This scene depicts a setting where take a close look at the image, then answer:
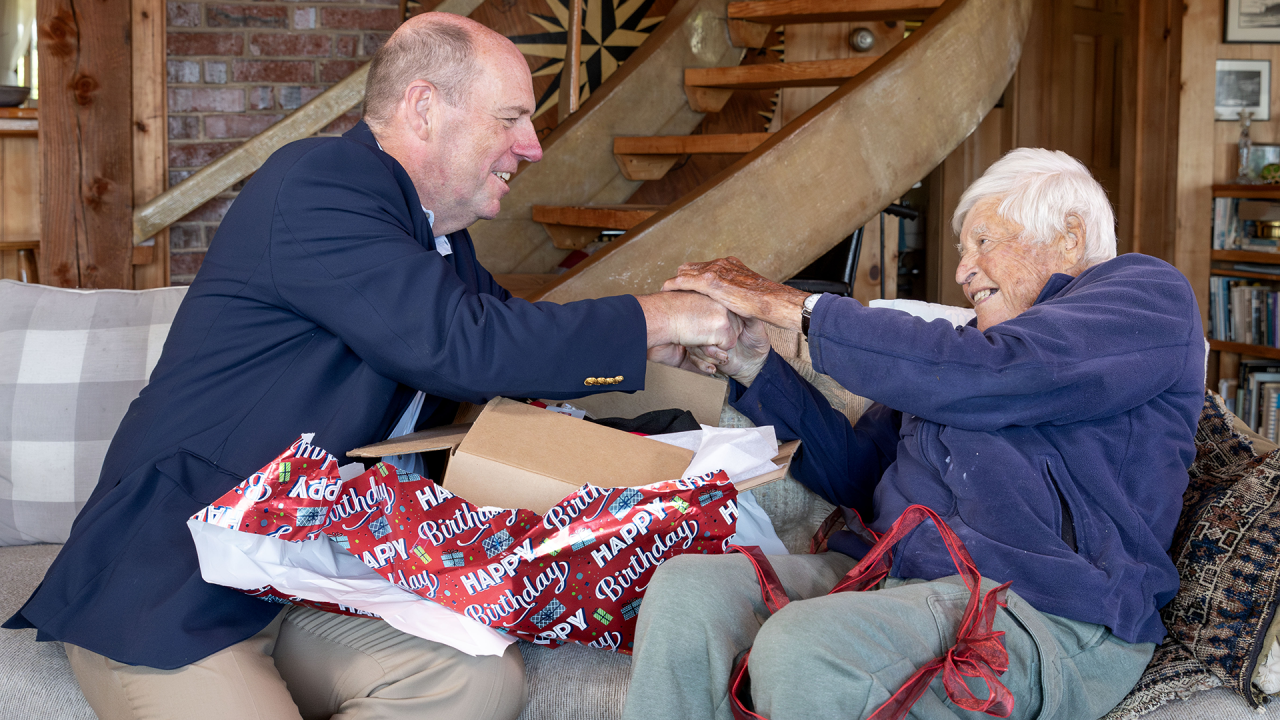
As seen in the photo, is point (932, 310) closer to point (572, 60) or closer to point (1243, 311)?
point (572, 60)

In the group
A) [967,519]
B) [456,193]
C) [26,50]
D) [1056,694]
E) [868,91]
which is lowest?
[1056,694]

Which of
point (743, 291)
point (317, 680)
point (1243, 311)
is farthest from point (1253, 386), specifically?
point (317, 680)

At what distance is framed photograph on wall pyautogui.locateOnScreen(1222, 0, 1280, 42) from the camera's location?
162 inches

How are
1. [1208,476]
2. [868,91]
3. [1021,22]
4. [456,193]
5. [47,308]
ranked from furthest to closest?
[1021,22]
[868,91]
[47,308]
[456,193]
[1208,476]

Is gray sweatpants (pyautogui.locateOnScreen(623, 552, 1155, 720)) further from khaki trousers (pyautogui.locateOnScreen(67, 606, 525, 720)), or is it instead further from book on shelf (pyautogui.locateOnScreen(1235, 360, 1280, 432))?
book on shelf (pyautogui.locateOnScreen(1235, 360, 1280, 432))

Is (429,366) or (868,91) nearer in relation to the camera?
(429,366)

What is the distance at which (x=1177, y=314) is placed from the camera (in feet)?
4.29

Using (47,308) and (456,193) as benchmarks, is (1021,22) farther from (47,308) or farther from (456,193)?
(47,308)

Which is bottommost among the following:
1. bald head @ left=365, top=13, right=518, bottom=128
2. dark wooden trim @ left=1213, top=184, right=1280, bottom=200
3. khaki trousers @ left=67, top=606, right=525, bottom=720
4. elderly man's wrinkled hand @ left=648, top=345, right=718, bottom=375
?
khaki trousers @ left=67, top=606, right=525, bottom=720

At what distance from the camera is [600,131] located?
3570 millimetres

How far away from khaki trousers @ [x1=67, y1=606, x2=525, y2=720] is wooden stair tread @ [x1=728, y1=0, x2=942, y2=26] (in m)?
2.40

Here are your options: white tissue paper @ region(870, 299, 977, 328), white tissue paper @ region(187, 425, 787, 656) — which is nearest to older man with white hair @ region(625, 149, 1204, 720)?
white tissue paper @ region(187, 425, 787, 656)

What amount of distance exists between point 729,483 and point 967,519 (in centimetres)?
34

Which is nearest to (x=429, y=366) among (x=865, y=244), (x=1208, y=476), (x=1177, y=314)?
(x=1177, y=314)
